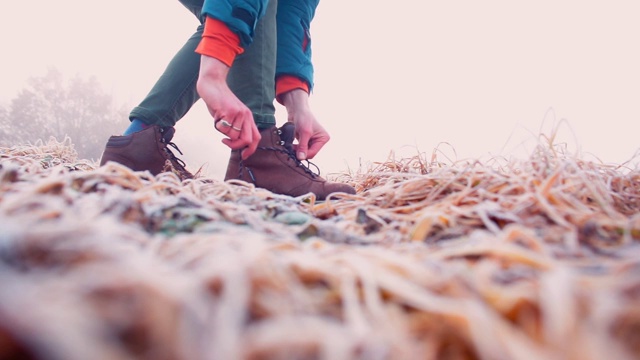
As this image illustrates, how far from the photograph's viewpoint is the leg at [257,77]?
124cm

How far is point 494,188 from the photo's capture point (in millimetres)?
698

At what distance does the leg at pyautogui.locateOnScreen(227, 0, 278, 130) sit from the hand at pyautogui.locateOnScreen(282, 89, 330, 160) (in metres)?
0.25

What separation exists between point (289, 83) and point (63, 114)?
7.75 m

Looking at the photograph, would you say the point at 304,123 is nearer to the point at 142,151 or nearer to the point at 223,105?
the point at 223,105

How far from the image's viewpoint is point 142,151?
1.20 metres

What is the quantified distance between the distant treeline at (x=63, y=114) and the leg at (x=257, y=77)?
18.6ft

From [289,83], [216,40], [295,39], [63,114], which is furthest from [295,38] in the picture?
[63,114]

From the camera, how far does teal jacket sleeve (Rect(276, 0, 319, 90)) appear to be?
5.10 ft

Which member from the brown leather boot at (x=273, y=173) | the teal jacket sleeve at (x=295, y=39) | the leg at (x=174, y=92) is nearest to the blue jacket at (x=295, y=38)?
the teal jacket sleeve at (x=295, y=39)

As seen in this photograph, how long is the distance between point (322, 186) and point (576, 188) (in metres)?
0.71

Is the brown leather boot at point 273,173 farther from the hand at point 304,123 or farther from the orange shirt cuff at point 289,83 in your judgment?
the orange shirt cuff at point 289,83

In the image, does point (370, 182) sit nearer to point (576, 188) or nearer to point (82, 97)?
point (576, 188)

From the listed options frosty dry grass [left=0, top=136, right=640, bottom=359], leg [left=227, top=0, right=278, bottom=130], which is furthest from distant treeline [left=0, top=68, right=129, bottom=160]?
frosty dry grass [left=0, top=136, right=640, bottom=359]

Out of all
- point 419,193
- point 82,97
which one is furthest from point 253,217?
point 82,97
